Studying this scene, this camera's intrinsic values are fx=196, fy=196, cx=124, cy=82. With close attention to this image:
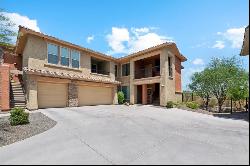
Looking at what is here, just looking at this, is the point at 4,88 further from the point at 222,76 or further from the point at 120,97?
the point at 222,76

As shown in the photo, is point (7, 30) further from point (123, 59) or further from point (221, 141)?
point (123, 59)

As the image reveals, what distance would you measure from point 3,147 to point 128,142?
541cm

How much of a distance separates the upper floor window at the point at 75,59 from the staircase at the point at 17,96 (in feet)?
18.1

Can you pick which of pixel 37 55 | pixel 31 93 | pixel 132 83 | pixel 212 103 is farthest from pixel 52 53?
pixel 212 103

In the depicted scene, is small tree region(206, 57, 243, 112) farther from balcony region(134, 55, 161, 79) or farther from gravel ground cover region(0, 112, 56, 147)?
gravel ground cover region(0, 112, 56, 147)

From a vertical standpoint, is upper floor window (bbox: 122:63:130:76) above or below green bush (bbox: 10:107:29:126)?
above

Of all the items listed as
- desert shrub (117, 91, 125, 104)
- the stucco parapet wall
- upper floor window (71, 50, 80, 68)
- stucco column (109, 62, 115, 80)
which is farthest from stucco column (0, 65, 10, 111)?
desert shrub (117, 91, 125, 104)

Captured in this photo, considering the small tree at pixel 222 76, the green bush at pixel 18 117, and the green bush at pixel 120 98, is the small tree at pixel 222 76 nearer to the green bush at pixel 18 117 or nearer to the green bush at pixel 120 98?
the green bush at pixel 120 98

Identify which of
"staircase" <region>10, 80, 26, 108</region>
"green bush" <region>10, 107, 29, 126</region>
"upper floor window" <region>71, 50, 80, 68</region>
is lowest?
"green bush" <region>10, 107, 29, 126</region>

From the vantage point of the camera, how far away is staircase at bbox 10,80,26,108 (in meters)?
16.2

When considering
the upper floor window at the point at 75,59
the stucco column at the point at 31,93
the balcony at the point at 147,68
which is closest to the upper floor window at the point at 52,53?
the upper floor window at the point at 75,59

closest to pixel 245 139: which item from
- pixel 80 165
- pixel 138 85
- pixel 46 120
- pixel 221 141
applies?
pixel 221 141

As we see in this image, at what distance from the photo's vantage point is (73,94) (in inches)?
783

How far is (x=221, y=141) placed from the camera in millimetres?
3992
